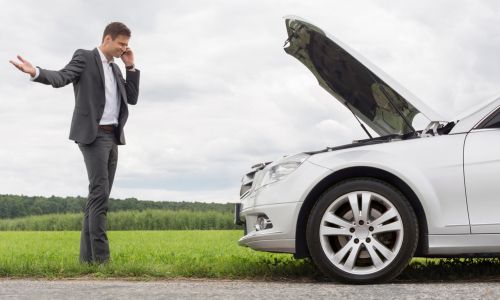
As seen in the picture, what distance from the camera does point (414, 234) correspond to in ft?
16.8

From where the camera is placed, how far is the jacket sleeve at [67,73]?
6.07 metres

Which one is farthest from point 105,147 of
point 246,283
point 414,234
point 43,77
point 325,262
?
point 414,234

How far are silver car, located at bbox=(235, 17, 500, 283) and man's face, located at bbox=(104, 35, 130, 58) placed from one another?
215 cm

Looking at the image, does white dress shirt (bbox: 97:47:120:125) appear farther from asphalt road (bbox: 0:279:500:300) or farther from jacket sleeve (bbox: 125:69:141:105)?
asphalt road (bbox: 0:279:500:300)

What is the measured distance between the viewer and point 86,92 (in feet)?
20.8

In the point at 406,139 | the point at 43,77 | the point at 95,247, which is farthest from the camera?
the point at 95,247

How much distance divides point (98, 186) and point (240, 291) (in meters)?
2.29

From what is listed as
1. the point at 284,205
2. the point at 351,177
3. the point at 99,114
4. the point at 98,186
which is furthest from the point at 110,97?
the point at 351,177

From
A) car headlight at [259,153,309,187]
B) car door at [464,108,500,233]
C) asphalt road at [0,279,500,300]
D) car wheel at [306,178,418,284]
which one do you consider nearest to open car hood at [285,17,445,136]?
car door at [464,108,500,233]

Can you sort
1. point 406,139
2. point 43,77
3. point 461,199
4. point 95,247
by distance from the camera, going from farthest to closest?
point 95,247 → point 43,77 → point 406,139 → point 461,199

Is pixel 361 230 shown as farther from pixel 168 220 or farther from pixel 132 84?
pixel 168 220

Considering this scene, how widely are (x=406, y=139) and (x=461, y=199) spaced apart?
2.21ft

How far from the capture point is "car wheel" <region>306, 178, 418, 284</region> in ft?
16.8

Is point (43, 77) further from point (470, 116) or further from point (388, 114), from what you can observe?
point (470, 116)
